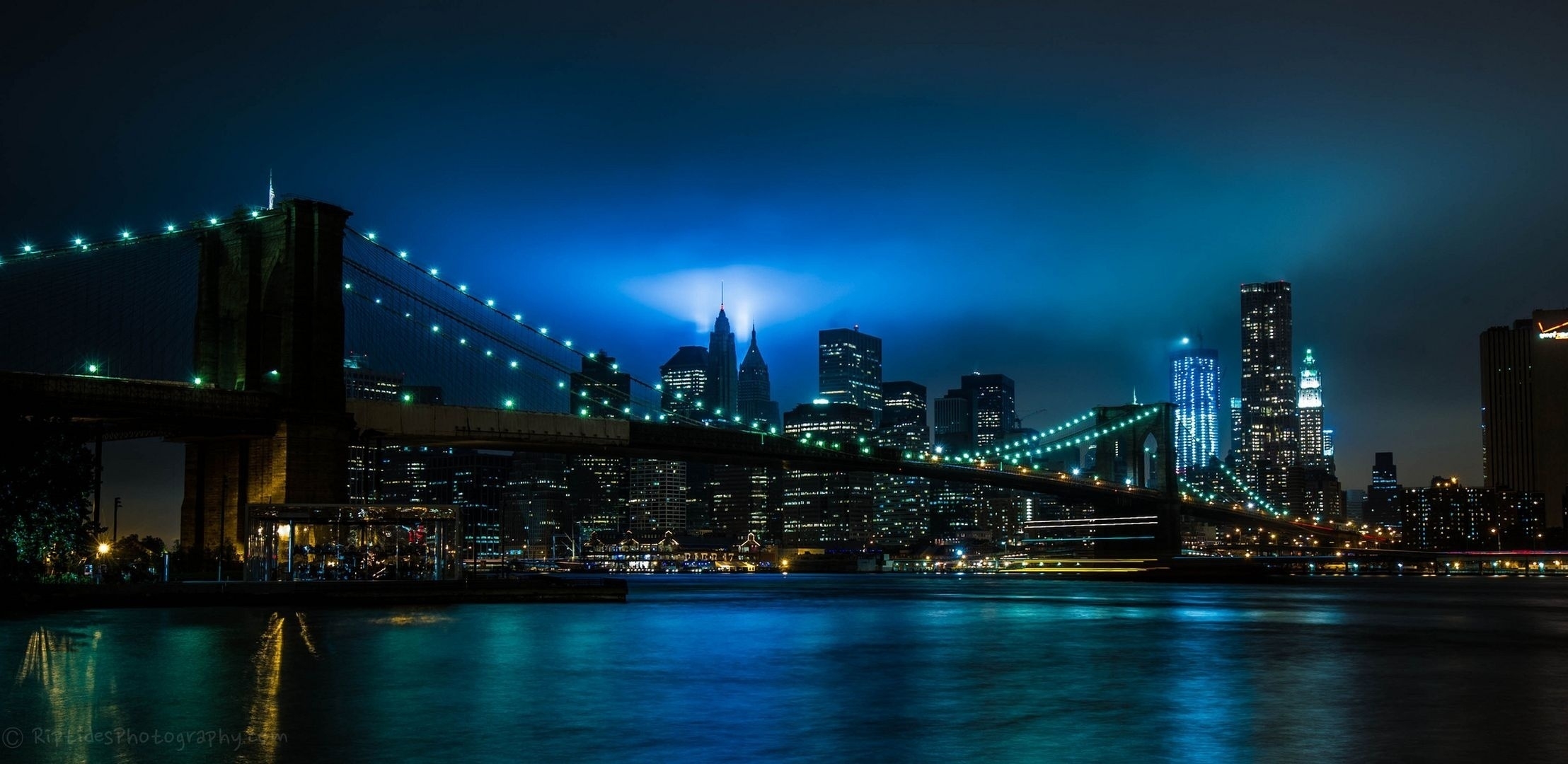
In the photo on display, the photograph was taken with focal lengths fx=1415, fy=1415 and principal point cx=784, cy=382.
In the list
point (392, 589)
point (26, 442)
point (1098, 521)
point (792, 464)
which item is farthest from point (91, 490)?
point (1098, 521)

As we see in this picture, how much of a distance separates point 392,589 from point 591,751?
3662 centimetres

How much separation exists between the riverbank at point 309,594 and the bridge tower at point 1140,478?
254 ft

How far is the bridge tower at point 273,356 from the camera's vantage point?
5547 centimetres

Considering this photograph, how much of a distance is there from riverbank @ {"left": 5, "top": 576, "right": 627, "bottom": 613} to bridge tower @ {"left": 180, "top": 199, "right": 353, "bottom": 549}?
718 centimetres

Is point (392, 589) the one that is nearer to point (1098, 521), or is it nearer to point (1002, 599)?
point (1002, 599)

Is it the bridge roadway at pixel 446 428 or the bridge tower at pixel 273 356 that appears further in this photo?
the bridge tower at pixel 273 356

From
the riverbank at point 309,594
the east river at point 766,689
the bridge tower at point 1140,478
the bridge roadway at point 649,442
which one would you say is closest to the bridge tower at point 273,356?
the bridge roadway at point 649,442

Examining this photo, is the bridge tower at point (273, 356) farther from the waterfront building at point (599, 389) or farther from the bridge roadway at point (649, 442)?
the waterfront building at point (599, 389)

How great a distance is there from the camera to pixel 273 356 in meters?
57.3

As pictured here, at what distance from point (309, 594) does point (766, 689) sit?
31779mm

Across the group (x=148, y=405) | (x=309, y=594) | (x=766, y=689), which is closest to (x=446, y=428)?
(x=148, y=405)

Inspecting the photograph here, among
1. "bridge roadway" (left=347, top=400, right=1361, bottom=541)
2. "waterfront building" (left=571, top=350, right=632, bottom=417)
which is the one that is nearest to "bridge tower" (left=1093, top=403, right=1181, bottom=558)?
"bridge roadway" (left=347, top=400, right=1361, bottom=541)

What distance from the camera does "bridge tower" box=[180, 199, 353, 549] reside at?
5547 centimetres

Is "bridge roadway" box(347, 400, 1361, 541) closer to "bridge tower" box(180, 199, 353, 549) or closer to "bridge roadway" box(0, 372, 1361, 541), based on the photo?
"bridge roadway" box(0, 372, 1361, 541)
